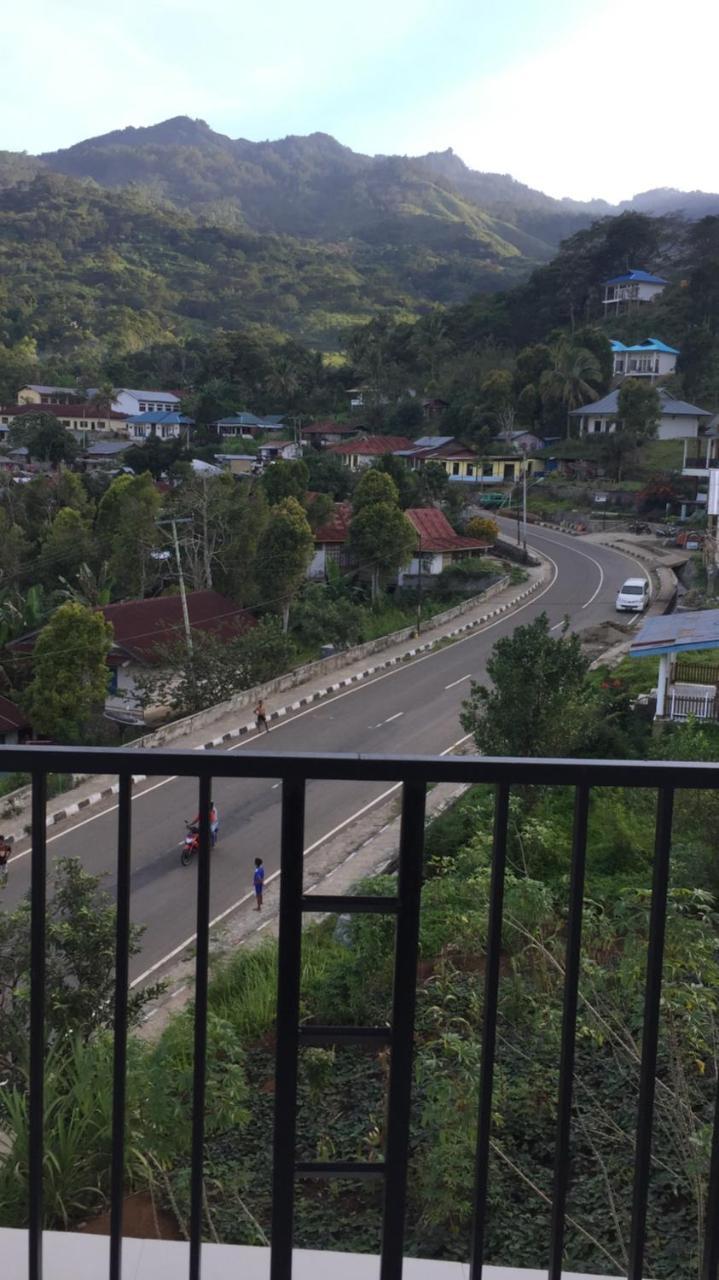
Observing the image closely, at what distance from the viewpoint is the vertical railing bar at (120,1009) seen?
1.08 metres

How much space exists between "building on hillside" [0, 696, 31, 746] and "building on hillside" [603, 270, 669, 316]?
4067cm

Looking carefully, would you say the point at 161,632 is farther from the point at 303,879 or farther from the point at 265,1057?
the point at 303,879

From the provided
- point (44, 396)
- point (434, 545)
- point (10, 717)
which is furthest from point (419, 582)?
point (44, 396)

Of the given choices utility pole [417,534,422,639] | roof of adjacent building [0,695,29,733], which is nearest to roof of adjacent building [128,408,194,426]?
utility pole [417,534,422,639]

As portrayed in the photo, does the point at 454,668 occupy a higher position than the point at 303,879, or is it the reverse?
the point at 303,879

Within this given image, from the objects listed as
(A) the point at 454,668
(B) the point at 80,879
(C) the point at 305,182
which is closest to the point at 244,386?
(A) the point at 454,668

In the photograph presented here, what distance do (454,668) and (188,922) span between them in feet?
34.0

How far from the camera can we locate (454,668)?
57.0 feet

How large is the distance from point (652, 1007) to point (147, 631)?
51.0 ft

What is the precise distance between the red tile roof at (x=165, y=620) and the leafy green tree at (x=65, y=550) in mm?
2711

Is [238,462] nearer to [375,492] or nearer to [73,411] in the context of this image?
[73,411]

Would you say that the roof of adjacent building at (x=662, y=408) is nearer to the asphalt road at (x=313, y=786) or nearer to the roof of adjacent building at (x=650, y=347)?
the roof of adjacent building at (x=650, y=347)

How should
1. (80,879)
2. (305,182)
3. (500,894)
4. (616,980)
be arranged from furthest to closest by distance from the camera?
(305,182) < (80,879) < (616,980) < (500,894)

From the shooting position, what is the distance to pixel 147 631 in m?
16.3
